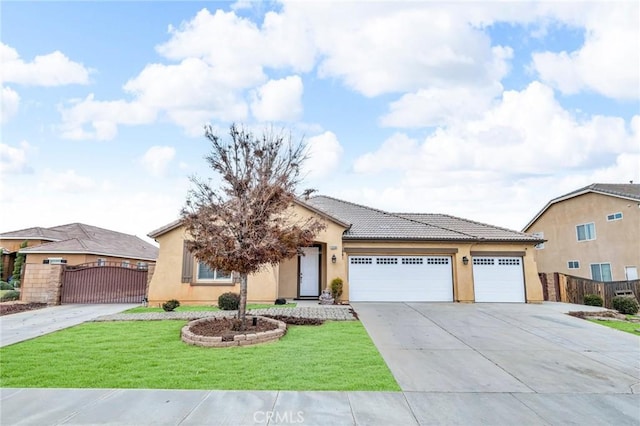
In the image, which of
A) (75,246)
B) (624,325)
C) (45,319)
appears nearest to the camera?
(624,325)

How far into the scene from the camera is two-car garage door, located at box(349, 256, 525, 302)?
1644cm

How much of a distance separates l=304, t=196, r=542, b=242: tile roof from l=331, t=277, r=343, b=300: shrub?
2121mm

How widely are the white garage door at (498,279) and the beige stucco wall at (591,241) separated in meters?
8.77

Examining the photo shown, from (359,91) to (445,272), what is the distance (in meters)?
9.49

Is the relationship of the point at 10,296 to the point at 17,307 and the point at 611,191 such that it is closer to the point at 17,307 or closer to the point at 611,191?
the point at 17,307

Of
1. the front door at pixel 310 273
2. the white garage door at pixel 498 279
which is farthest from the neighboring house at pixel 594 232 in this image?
the front door at pixel 310 273

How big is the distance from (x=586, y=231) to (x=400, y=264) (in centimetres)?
1536

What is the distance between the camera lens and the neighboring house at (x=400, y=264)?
1580 centimetres

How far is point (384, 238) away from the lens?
16391mm

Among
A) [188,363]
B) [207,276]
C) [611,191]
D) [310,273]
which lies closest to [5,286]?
[207,276]

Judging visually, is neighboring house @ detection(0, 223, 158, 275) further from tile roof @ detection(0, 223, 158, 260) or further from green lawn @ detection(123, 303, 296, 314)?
green lawn @ detection(123, 303, 296, 314)

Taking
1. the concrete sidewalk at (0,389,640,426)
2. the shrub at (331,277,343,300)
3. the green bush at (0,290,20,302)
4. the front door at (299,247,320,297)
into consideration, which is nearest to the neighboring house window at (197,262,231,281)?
the front door at (299,247,320,297)

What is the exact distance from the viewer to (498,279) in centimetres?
1694

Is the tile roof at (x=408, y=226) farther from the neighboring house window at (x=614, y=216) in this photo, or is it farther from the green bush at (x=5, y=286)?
the green bush at (x=5, y=286)
